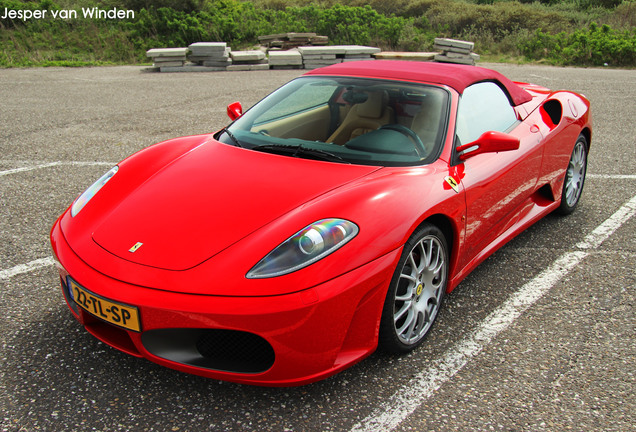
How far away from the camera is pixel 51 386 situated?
2334 millimetres

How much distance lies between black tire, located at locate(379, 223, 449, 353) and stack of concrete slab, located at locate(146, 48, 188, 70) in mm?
12228

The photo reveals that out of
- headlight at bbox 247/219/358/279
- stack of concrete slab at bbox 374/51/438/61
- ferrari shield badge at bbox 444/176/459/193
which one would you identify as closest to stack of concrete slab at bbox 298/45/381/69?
stack of concrete slab at bbox 374/51/438/61

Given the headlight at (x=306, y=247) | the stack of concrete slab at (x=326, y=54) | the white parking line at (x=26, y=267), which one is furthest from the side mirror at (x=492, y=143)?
→ the stack of concrete slab at (x=326, y=54)

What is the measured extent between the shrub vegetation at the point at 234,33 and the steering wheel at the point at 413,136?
13401 mm

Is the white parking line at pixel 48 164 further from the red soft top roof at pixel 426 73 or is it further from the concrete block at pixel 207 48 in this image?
the concrete block at pixel 207 48

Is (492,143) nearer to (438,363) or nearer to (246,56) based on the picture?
(438,363)

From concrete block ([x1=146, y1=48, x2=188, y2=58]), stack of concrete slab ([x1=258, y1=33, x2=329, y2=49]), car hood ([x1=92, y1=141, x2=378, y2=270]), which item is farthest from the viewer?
stack of concrete slab ([x1=258, y1=33, x2=329, y2=49])

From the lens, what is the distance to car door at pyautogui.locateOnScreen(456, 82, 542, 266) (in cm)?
293

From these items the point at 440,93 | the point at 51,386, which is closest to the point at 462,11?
the point at 440,93

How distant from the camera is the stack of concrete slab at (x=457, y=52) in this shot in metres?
14.7

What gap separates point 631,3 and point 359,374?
85.4 ft

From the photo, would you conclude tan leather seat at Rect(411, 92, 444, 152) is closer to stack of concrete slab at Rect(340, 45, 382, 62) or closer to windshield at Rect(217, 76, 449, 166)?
windshield at Rect(217, 76, 449, 166)

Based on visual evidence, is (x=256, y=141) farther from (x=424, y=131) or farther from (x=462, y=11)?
(x=462, y=11)

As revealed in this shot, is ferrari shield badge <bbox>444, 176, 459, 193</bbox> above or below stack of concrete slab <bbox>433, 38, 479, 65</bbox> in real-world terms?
above
